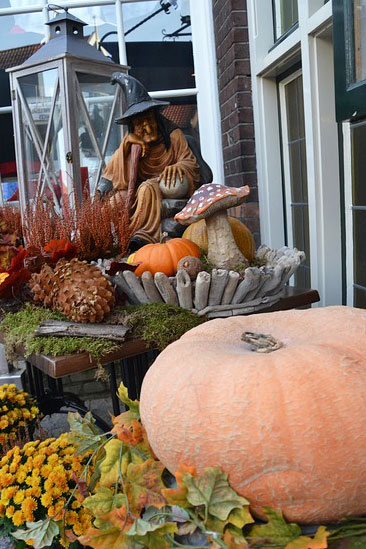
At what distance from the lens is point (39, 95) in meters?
3.26

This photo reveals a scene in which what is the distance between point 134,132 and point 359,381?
6.70ft

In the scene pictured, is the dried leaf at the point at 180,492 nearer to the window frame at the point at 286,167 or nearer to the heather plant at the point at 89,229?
the heather plant at the point at 89,229

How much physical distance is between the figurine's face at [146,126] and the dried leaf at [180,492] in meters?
2.04

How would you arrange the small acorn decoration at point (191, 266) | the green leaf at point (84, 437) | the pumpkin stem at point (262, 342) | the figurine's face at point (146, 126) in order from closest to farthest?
1. the pumpkin stem at point (262, 342)
2. the green leaf at point (84, 437)
3. the small acorn decoration at point (191, 266)
4. the figurine's face at point (146, 126)

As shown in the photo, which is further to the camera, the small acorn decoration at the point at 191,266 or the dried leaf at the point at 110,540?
the small acorn decoration at the point at 191,266

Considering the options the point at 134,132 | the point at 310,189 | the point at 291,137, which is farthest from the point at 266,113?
the point at 134,132

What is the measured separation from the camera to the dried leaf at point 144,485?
109 centimetres

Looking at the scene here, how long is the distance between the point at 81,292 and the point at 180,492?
3.32ft

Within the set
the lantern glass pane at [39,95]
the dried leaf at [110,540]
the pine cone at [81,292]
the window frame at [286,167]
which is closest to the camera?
the dried leaf at [110,540]

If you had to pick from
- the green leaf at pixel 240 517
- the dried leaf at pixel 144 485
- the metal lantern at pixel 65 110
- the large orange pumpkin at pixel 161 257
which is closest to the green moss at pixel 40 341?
the large orange pumpkin at pixel 161 257

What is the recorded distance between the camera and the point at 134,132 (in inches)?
109

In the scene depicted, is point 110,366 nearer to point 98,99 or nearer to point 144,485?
point 144,485

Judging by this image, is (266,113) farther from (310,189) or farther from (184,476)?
(184,476)

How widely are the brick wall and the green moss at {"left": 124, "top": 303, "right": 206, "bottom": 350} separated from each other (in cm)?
221
